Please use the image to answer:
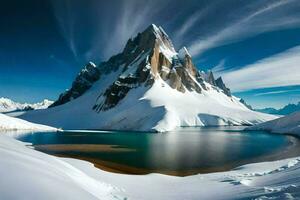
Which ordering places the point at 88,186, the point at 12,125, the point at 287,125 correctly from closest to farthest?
the point at 88,186, the point at 287,125, the point at 12,125

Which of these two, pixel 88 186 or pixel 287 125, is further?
pixel 287 125

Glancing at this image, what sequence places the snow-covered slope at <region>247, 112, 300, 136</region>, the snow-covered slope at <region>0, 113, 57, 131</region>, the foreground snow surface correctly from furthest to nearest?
the snow-covered slope at <region>0, 113, 57, 131</region> → the snow-covered slope at <region>247, 112, 300, 136</region> → the foreground snow surface

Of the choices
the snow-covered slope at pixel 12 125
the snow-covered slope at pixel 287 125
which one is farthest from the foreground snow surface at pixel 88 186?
the snow-covered slope at pixel 12 125

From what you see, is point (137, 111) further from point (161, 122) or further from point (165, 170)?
point (165, 170)

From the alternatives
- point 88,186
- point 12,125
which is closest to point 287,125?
point 12,125

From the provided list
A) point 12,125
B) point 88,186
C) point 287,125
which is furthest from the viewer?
point 12,125

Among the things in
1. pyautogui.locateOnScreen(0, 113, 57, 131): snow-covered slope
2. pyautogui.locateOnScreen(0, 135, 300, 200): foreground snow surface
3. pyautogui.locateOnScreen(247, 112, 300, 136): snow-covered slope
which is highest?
pyautogui.locateOnScreen(247, 112, 300, 136): snow-covered slope

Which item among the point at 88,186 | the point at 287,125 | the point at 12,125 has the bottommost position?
the point at 88,186

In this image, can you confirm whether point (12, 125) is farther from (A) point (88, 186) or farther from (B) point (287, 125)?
(A) point (88, 186)

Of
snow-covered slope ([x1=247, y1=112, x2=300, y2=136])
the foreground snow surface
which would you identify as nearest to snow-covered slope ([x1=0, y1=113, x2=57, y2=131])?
snow-covered slope ([x1=247, y1=112, x2=300, y2=136])

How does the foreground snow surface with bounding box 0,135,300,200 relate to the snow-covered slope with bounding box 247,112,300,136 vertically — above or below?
below

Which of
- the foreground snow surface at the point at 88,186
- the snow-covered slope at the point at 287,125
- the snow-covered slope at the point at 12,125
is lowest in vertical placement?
the foreground snow surface at the point at 88,186

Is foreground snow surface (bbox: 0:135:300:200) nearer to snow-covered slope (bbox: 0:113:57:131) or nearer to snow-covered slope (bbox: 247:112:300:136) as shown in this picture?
snow-covered slope (bbox: 247:112:300:136)

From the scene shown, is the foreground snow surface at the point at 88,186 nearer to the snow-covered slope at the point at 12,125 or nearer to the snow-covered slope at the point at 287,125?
the snow-covered slope at the point at 287,125
